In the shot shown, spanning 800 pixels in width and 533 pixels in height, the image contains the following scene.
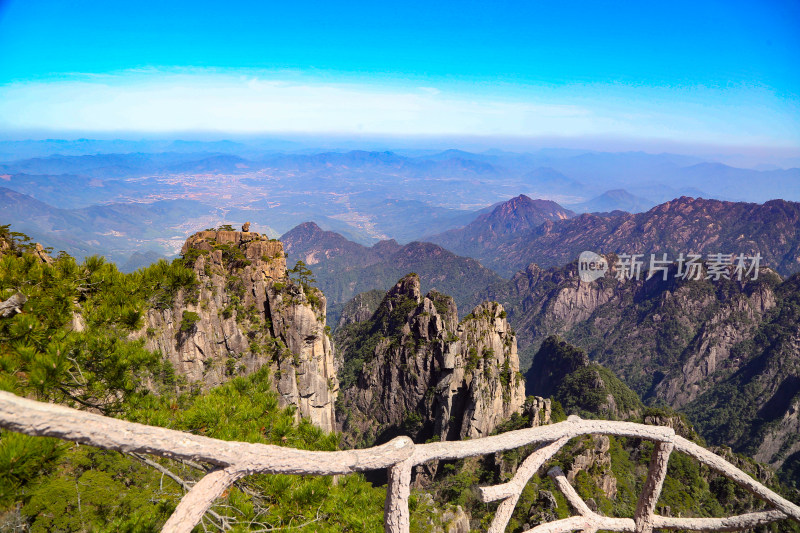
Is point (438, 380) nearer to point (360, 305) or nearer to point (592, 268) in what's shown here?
point (360, 305)

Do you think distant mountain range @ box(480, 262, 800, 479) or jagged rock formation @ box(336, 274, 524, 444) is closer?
jagged rock formation @ box(336, 274, 524, 444)

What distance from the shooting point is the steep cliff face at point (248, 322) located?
23.0 metres

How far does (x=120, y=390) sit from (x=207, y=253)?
72.7 ft

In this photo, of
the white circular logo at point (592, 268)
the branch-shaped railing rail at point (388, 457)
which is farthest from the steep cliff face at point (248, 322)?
the white circular logo at point (592, 268)

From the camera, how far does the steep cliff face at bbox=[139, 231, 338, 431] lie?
75.6 feet

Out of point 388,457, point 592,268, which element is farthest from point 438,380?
point 592,268

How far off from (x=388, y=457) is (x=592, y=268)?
685 ft

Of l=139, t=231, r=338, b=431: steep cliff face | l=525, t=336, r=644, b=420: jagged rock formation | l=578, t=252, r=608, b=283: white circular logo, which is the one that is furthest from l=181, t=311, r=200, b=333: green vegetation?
l=578, t=252, r=608, b=283: white circular logo

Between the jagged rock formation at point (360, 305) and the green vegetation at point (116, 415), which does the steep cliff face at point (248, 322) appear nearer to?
the green vegetation at point (116, 415)

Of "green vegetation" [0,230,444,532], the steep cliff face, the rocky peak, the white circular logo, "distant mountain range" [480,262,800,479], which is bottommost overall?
"distant mountain range" [480,262,800,479]

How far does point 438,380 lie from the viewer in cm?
5134

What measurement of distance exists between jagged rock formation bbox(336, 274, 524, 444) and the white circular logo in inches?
5589

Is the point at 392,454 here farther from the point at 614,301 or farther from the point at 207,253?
the point at 614,301

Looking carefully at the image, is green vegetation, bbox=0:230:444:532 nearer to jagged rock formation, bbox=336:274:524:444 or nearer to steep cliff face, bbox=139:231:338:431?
steep cliff face, bbox=139:231:338:431
